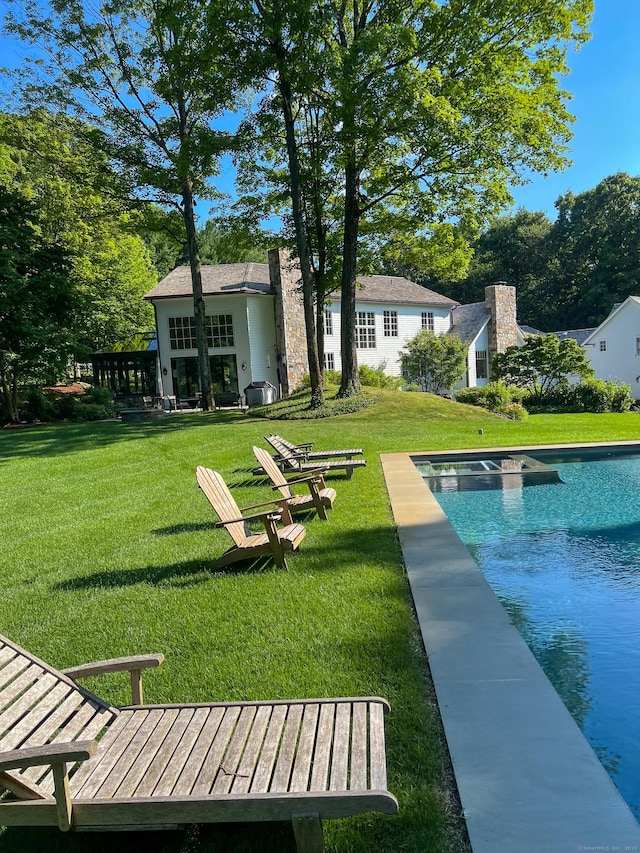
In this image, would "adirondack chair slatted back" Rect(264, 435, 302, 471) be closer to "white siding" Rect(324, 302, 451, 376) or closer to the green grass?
the green grass

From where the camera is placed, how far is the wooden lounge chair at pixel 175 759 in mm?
2029

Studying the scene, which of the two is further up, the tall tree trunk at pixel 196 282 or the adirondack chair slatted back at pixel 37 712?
the tall tree trunk at pixel 196 282

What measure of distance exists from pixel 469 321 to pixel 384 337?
21.1ft

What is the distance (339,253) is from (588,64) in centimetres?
1152

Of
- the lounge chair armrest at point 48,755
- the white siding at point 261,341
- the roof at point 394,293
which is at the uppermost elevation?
the roof at point 394,293

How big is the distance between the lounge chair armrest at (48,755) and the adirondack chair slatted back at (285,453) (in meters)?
7.90

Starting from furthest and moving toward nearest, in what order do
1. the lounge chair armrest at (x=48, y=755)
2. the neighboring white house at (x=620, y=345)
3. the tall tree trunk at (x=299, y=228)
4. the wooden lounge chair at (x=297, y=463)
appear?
the neighboring white house at (x=620, y=345), the tall tree trunk at (x=299, y=228), the wooden lounge chair at (x=297, y=463), the lounge chair armrest at (x=48, y=755)

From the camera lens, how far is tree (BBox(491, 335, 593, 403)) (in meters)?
26.4

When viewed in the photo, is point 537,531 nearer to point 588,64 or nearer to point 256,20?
point 256,20

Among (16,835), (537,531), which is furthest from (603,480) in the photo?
(16,835)

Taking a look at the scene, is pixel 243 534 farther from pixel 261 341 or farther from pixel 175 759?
pixel 261 341

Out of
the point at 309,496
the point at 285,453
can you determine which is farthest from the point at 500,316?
the point at 309,496

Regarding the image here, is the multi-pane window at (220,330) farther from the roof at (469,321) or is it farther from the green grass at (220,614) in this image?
the green grass at (220,614)

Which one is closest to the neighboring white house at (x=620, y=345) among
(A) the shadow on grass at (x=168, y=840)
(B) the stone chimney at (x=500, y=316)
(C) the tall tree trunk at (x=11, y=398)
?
(B) the stone chimney at (x=500, y=316)
